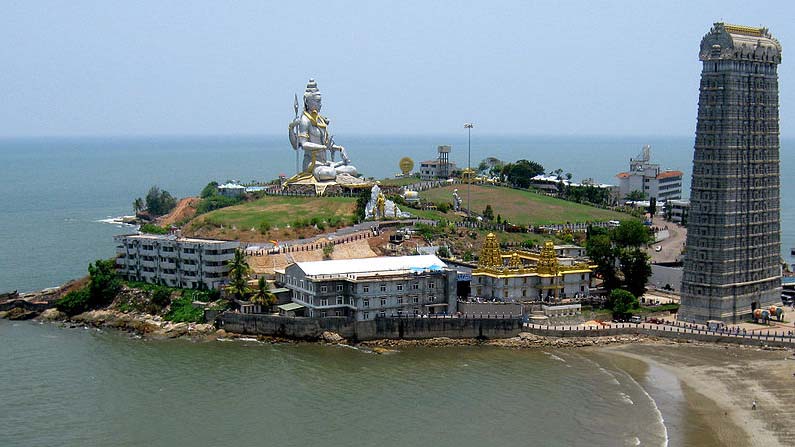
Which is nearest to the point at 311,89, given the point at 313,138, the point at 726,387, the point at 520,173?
the point at 313,138

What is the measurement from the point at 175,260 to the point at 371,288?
2098 cm

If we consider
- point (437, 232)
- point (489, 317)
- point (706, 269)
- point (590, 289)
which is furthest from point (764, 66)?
point (437, 232)

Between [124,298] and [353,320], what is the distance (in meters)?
22.6

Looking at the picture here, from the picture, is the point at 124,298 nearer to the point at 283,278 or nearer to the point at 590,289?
the point at 283,278

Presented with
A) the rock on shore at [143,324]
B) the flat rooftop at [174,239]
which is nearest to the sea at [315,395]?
the rock on shore at [143,324]

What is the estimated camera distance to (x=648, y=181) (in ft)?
485

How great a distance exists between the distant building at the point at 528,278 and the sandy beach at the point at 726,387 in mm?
8931

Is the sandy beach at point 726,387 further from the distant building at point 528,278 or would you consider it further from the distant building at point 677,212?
the distant building at point 677,212

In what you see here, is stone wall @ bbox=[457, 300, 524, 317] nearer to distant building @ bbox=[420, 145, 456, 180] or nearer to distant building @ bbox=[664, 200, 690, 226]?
distant building @ bbox=[664, 200, 690, 226]

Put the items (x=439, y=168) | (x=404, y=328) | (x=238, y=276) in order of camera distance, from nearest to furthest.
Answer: (x=404, y=328) < (x=238, y=276) < (x=439, y=168)

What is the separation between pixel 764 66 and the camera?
7550 centimetres

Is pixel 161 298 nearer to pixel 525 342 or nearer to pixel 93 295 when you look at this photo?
pixel 93 295

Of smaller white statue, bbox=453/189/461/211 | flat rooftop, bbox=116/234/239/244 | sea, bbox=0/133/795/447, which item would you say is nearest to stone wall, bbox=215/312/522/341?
sea, bbox=0/133/795/447

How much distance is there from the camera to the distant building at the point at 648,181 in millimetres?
147500
